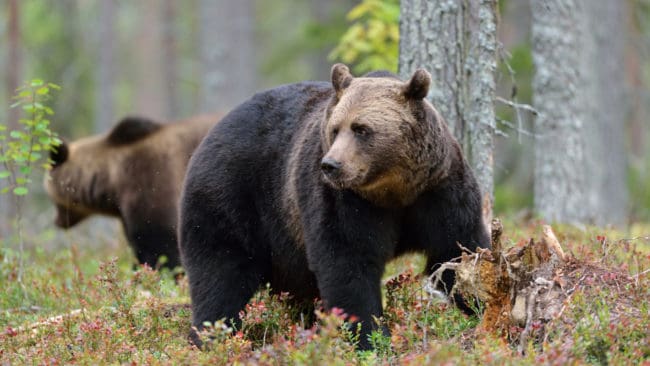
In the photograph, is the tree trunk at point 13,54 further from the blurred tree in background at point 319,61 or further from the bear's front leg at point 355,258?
the bear's front leg at point 355,258

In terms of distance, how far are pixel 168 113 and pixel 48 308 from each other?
22213mm

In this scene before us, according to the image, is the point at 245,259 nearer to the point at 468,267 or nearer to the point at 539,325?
the point at 468,267

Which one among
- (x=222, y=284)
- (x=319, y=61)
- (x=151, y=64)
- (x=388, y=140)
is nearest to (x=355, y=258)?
(x=388, y=140)

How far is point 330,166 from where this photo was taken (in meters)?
5.43

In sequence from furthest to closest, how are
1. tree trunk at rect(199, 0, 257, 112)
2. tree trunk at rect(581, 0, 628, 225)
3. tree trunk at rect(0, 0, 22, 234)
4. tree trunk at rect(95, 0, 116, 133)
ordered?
tree trunk at rect(95, 0, 116, 133)
tree trunk at rect(199, 0, 257, 112)
tree trunk at rect(0, 0, 22, 234)
tree trunk at rect(581, 0, 628, 225)

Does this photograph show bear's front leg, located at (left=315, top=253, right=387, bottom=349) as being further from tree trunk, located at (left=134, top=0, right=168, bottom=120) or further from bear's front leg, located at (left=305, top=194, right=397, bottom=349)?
tree trunk, located at (left=134, top=0, right=168, bottom=120)

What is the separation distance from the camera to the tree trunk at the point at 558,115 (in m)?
11.2

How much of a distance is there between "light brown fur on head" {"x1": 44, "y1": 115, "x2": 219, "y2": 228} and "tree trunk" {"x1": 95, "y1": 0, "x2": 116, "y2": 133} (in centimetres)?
1093

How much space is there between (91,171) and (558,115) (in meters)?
6.53

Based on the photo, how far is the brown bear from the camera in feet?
37.6

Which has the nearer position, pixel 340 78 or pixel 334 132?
pixel 334 132

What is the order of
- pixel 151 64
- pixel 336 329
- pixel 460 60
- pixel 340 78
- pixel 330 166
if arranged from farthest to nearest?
pixel 151 64 < pixel 460 60 < pixel 340 78 < pixel 336 329 < pixel 330 166

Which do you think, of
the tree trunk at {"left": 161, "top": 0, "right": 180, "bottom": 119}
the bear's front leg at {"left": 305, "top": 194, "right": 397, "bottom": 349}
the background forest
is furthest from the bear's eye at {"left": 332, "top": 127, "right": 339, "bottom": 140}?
the tree trunk at {"left": 161, "top": 0, "right": 180, "bottom": 119}

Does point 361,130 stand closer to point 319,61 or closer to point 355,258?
point 355,258
